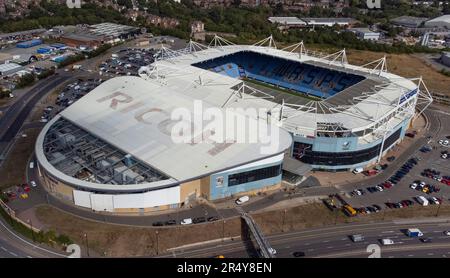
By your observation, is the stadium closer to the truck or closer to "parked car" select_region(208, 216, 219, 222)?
"parked car" select_region(208, 216, 219, 222)

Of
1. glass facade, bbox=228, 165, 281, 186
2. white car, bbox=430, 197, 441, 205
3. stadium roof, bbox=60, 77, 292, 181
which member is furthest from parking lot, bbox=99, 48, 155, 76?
Result: white car, bbox=430, 197, 441, 205

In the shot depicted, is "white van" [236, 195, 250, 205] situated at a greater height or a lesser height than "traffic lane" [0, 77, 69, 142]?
lesser

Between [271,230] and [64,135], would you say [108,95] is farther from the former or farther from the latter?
[271,230]

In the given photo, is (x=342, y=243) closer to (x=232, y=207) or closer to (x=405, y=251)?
(x=405, y=251)

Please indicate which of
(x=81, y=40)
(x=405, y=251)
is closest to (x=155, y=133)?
(x=405, y=251)

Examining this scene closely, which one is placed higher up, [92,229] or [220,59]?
[220,59]

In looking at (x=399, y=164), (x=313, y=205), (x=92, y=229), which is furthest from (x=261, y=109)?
(x=92, y=229)

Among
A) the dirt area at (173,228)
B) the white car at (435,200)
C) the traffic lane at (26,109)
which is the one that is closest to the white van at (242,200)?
the dirt area at (173,228)
